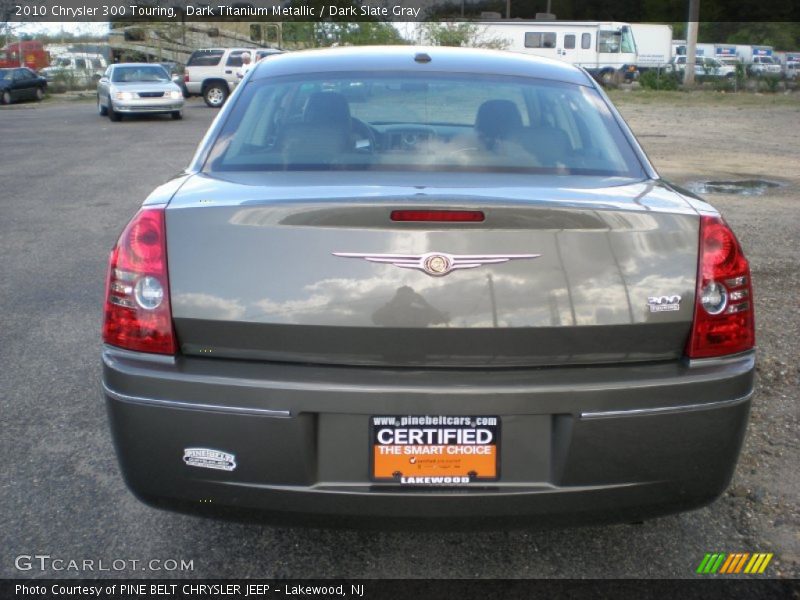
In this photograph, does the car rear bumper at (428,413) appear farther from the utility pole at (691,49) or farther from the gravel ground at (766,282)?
the utility pole at (691,49)

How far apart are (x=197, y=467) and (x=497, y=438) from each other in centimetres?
83

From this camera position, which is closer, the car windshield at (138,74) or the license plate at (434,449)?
the license plate at (434,449)

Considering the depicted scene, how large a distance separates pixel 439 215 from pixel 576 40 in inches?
1671

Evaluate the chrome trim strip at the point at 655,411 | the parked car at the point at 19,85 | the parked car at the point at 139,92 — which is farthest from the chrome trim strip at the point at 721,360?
the parked car at the point at 19,85

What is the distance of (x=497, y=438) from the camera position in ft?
7.92

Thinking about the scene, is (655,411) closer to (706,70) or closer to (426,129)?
(426,129)

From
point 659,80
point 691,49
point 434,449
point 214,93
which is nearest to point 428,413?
point 434,449

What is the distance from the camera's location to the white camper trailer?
42.0 metres

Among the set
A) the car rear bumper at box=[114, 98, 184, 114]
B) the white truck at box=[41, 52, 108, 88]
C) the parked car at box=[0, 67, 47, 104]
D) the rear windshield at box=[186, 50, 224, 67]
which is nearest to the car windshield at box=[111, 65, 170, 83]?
the car rear bumper at box=[114, 98, 184, 114]

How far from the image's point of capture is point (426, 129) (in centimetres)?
366

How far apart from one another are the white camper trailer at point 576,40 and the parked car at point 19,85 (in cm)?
1996

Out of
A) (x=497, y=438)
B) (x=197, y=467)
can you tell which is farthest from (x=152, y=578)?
(x=497, y=438)

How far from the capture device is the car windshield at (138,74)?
2398 centimetres
